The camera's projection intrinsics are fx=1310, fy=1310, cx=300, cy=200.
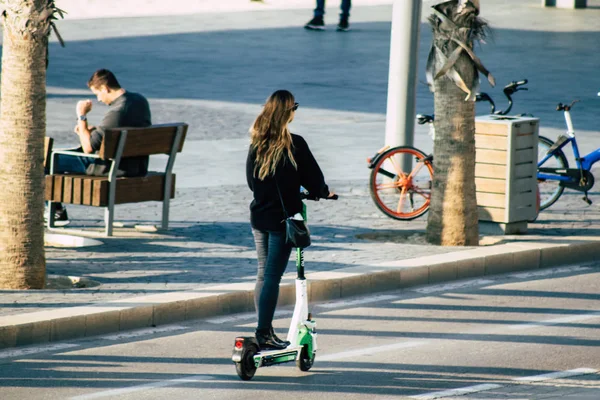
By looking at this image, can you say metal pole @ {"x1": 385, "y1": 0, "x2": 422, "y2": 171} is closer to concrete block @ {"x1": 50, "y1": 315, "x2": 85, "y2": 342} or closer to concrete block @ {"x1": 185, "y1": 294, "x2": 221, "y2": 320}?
concrete block @ {"x1": 185, "y1": 294, "x2": 221, "y2": 320}

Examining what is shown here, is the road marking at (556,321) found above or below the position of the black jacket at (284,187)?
below

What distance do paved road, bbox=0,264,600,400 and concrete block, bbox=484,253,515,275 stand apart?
80 cm

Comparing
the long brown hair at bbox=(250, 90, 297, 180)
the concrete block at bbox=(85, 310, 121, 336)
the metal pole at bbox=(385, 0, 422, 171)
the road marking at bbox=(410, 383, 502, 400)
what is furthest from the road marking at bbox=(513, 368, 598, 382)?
the metal pole at bbox=(385, 0, 422, 171)

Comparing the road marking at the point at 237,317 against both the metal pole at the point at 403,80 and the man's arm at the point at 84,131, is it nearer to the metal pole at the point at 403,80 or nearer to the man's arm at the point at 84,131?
the man's arm at the point at 84,131

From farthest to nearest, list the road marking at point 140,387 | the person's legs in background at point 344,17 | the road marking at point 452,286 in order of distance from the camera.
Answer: the person's legs in background at point 344,17
the road marking at point 452,286
the road marking at point 140,387

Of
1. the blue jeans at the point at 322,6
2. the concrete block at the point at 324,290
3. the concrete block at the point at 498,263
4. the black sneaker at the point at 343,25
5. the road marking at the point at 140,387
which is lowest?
the road marking at the point at 140,387

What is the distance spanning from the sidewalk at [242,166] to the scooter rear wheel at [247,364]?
1.51m

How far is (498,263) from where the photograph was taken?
10844 mm

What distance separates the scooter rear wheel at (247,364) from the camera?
23.7 feet

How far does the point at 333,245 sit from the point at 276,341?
3.82 m

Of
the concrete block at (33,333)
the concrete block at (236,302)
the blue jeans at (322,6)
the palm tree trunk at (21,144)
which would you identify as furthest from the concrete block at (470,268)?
the blue jeans at (322,6)

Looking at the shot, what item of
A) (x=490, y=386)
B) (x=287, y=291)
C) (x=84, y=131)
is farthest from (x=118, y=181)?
(x=490, y=386)

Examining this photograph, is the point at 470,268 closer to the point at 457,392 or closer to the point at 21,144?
the point at 457,392

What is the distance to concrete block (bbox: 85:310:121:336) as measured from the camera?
8.41m
